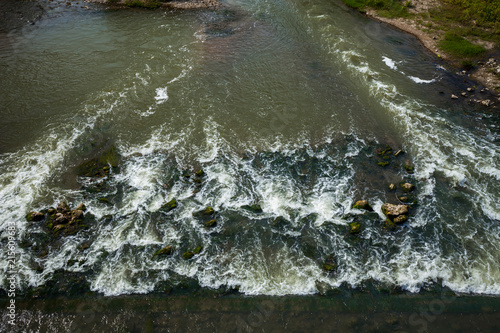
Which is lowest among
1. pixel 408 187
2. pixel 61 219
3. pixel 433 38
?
pixel 61 219

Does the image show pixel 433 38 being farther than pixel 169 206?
Yes

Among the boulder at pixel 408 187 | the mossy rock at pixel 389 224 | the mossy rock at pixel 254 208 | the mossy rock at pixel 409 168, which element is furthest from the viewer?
the mossy rock at pixel 409 168

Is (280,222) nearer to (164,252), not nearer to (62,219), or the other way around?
(164,252)

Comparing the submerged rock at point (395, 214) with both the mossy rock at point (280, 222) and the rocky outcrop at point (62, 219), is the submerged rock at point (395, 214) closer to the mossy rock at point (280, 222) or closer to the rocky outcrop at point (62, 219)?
the mossy rock at point (280, 222)

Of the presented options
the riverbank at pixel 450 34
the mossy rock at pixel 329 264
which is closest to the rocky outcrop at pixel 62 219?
the mossy rock at pixel 329 264

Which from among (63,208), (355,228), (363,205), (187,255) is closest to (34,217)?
(63,208)

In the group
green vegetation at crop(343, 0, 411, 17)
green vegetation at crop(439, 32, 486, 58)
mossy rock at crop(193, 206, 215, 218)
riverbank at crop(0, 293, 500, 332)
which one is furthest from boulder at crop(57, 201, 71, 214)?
green vegetation at crop(343, 0, 411, 17)
